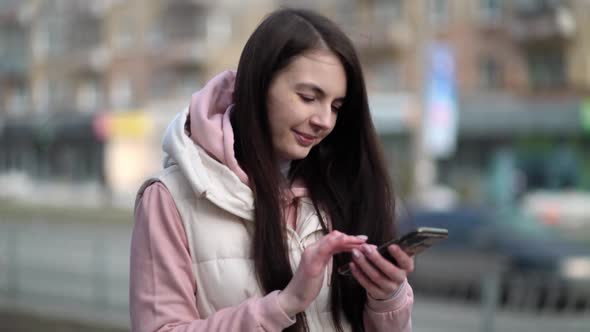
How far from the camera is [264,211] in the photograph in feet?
5.83

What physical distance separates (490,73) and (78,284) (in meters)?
23.9

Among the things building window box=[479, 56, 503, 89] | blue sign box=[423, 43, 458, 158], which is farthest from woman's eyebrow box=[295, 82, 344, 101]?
building window box=[479, 56, 503, 89]

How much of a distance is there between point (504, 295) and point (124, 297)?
320 cm

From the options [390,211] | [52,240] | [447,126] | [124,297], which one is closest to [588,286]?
[124,297]

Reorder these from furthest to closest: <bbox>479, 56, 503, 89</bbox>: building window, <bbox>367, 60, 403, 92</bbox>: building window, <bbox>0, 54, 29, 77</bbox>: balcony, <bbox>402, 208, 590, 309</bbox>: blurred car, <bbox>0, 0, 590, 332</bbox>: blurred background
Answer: <bbox>0, 54, 29, 77</bbox>: balcony, <bbox>367, 60, 403, 92</bbox>: building window, <bbox>479, 56, 503, 89</bbox>: building window, <bbox>402, 208, 590, 309</bbox>: blurred car, <bbox>0, 0, 590, 332</bbox>: blurred background

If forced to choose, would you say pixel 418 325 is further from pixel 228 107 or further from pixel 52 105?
pixel 52 105

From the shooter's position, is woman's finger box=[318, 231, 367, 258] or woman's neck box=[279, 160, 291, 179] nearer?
woman's finger box=[318, 231, 367, 258]

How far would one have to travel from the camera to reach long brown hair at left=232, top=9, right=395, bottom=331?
1.78m

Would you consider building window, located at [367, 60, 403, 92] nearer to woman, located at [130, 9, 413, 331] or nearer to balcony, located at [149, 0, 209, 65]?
balcony, located at [149, 0, 209, 65]

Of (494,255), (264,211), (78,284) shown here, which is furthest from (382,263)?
(494,255)

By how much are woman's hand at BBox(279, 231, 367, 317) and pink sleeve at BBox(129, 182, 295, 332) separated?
3cm

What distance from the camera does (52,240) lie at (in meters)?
9.17

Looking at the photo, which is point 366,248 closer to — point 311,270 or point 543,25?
point 311,270

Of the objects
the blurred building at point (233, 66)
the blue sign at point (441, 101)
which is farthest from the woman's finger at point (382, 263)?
the blurred building at point (233, 66)
